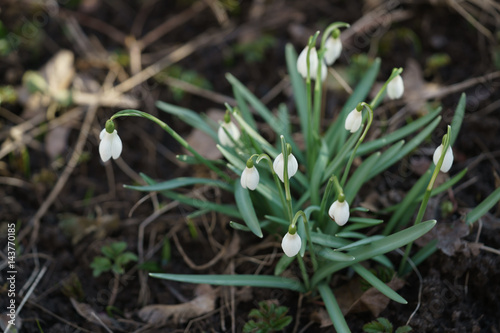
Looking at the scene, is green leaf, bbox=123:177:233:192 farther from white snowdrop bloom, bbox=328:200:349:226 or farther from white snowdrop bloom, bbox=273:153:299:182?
white snowdrop bloom, bbox=328:200:349:226

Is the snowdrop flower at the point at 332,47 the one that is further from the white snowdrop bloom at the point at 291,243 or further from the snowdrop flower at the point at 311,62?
the white snowdrop bloom at the point at 291,243

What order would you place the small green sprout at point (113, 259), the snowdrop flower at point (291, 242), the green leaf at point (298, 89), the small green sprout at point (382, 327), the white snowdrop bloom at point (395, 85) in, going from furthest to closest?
1. the green leaf at point (298, 89)
2. the small green sprout at point (113, 259)
3. the white snowdrop bloom at point (395, 85)
4. the small green sprout at point (382, 327)
5. the snowdrop flower at point (291, 242)

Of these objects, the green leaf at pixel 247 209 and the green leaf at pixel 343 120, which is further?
the green leaf at pixel 343 120

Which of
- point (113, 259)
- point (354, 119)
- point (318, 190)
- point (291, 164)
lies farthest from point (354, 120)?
point (113, 259)

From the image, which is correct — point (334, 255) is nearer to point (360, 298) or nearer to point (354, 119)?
point (360, 298)

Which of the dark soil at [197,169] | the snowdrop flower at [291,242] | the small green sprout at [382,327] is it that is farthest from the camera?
the dark soil at [197,169]

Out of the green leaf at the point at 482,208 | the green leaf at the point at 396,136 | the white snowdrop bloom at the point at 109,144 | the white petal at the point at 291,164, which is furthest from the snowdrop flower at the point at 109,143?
the green leaf at the point at 482,208

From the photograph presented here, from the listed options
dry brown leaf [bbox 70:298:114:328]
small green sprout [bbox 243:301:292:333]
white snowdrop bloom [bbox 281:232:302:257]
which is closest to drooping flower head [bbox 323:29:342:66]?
white snowdrop bloom [bbox 281:232:302:257]

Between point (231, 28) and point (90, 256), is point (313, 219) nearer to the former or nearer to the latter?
point (90, 256)
